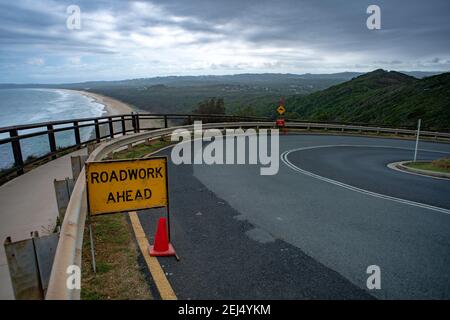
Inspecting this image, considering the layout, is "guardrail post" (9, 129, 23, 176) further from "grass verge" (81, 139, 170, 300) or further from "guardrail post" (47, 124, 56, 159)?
"grass verge" (81, 139, 170, 300)

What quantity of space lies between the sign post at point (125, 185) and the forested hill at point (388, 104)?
46.9 metres

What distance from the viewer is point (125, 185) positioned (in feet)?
16.0

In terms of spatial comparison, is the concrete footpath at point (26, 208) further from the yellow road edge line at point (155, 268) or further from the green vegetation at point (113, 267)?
the yellow road edge line at point (155, 268)

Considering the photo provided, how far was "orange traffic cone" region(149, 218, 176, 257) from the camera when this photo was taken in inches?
199

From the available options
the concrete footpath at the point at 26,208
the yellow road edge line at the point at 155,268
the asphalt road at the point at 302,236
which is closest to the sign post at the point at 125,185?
the yellow road edge line at the point at 155,268

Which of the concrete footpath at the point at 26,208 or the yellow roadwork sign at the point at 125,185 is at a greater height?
the yellow roadwork sign at the point at 125,185

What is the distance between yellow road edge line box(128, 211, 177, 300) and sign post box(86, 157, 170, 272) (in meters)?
0.74

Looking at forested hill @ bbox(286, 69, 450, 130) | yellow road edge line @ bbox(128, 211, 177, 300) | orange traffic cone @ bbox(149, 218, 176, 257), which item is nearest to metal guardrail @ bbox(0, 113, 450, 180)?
yellow road edge line @ bbox(128, 211, 177, 300)

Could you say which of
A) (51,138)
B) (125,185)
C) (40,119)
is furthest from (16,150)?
(40,119)

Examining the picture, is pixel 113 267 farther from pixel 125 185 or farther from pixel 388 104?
pixel 388 104

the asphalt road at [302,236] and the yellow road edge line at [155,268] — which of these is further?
the asphalt road at [302,236]

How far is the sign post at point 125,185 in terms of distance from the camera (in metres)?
4.68
